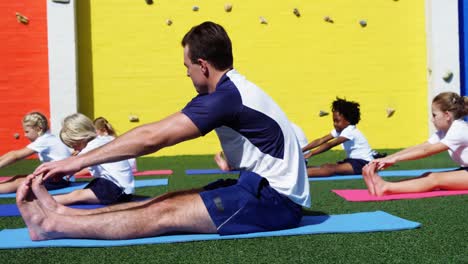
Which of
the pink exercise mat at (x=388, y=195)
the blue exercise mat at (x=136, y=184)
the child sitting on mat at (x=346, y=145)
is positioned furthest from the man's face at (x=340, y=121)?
the pink exercise mat at (x=388, y=195)

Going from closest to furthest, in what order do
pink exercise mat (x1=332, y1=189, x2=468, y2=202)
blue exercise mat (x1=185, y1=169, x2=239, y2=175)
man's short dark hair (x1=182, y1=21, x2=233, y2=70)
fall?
man's short dark hair (x1=182, y1=21, x2=233, y2=70) < pink exercise mat (x1=332, y1=189, x2=468, y2=202) < blue exercise mat (x1=185, y1=169, x2=239, y2=175)

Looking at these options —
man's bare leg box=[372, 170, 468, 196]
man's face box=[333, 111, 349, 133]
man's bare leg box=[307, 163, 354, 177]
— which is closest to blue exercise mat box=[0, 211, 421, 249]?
man's bare leg box=[372, 170, 468, 196]

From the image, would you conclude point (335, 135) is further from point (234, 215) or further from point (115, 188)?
point (234, 215)

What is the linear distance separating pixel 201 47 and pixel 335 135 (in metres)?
4.06

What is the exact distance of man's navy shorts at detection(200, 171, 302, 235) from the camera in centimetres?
270

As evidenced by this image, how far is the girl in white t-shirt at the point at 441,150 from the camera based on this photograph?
4219 millimetres

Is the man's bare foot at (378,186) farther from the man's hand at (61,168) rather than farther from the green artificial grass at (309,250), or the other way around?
the man's hand at (61,168)

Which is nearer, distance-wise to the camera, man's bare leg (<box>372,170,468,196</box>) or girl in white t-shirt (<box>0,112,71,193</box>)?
man's bare leg (<box>372,170,468,196</box>)

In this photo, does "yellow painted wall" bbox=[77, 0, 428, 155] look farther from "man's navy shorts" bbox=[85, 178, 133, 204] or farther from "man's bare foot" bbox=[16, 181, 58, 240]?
"man's bare foot" bbox=[16, 181, 58, 240]

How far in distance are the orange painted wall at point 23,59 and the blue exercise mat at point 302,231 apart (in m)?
6.32

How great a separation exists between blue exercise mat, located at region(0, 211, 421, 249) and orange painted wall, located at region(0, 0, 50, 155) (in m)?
6.32

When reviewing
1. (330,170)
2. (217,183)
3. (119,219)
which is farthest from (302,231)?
(330,170)

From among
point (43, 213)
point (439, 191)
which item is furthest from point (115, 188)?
point (439, 191)

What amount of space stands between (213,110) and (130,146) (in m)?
0.40
